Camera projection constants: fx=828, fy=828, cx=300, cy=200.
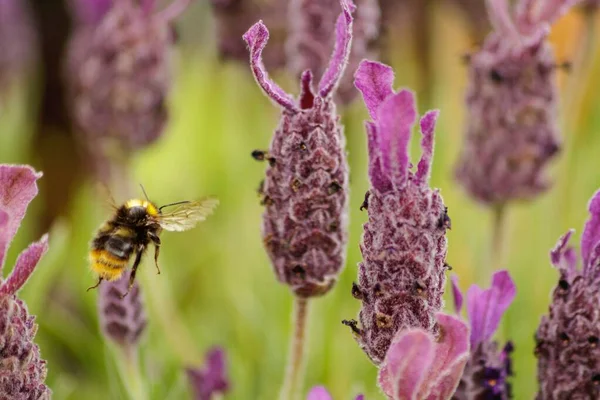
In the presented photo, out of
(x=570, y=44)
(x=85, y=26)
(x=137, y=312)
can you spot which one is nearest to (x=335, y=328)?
(x=137, y=312)

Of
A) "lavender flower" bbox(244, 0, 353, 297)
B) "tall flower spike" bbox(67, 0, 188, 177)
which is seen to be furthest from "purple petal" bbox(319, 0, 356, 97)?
"tall flower spike" bbox(67, 0, 188, 177)

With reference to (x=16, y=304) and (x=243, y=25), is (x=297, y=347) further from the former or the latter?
(x=243, y=25)

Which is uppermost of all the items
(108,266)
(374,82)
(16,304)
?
(374,82)

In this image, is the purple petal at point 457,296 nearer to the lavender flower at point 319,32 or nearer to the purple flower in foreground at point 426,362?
the purple flower in foreground at point 426,362

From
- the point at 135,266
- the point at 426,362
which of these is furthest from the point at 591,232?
the point at 135,266

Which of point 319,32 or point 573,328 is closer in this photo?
point 573,328

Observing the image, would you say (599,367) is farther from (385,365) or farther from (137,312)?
(137,312)

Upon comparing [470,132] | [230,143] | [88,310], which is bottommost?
[88,310]

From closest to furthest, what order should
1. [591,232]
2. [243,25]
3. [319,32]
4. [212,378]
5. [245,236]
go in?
[591,232]
[212,378]
[319,32]
[243,25]
[245,236]

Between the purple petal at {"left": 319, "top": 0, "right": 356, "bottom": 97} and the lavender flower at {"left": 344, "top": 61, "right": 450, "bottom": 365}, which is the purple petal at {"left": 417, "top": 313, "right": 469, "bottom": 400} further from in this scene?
the purple petal at {"left": 319, "top": 0, "right": 356, "bottom": 97}
